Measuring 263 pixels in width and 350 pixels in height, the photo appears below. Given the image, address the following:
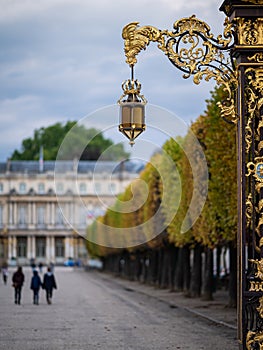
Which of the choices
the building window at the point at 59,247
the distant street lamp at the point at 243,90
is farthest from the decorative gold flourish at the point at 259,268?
the building window at the point at 59,247

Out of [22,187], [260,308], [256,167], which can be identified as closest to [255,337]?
[260,308]

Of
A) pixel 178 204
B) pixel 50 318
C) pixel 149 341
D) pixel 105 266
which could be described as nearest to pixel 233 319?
pixel 50 318

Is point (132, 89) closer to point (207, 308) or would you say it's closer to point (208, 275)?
point (207, 308)

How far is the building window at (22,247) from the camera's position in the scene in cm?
16825

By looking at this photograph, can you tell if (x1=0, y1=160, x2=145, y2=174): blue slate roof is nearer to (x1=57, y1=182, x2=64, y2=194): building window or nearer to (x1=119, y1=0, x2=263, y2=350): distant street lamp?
(x1=57, y1=182, x2=64, y2=194): building window

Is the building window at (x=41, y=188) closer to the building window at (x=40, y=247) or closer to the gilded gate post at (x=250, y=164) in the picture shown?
the building window at (x=40, y=247)

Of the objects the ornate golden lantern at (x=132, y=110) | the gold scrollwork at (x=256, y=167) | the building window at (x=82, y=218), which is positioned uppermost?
the building window at (x=82, y=218)

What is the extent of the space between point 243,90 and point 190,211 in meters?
28.7

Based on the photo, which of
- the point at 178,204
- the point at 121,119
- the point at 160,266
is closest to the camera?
the point at 121,119

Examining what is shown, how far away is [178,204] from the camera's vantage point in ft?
142

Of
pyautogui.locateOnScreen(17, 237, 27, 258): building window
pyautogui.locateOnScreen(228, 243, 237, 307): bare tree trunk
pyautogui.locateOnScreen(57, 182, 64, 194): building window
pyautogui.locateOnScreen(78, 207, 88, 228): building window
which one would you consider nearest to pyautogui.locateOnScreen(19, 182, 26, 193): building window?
pyautogui.locateOnScreen(57, 182, 64, 194): building window

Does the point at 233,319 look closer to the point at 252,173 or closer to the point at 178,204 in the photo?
the point at 178,204

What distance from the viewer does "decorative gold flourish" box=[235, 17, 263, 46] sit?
14109 millimetres

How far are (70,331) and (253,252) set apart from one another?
40.7 feet
